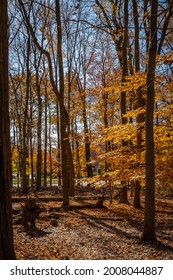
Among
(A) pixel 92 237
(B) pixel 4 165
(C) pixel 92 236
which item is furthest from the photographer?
(C) pixel 92 236

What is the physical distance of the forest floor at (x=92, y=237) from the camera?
20.2 ft

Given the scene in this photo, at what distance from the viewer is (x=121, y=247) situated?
678 centimetres

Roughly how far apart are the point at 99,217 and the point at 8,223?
23.8 ft

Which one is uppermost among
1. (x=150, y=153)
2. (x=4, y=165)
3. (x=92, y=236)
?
(x=150, y=153)

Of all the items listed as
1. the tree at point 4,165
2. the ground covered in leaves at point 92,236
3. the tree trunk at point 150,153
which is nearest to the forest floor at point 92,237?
the ground covered in leaves at point 92,236

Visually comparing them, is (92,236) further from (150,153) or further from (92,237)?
(150,153)

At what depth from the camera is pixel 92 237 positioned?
7766 millimetres

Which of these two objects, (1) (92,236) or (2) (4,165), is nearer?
(2) (4,165)

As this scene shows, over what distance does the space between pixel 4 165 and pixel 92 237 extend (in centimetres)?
483

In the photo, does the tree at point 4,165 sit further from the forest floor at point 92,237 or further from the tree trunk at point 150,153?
the tree trunk at point 150,153

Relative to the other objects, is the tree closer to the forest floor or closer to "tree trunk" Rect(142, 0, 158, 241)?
the forest floor

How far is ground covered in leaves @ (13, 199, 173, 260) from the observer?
617 cm

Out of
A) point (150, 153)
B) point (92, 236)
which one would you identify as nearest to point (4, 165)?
point (150, 153)
